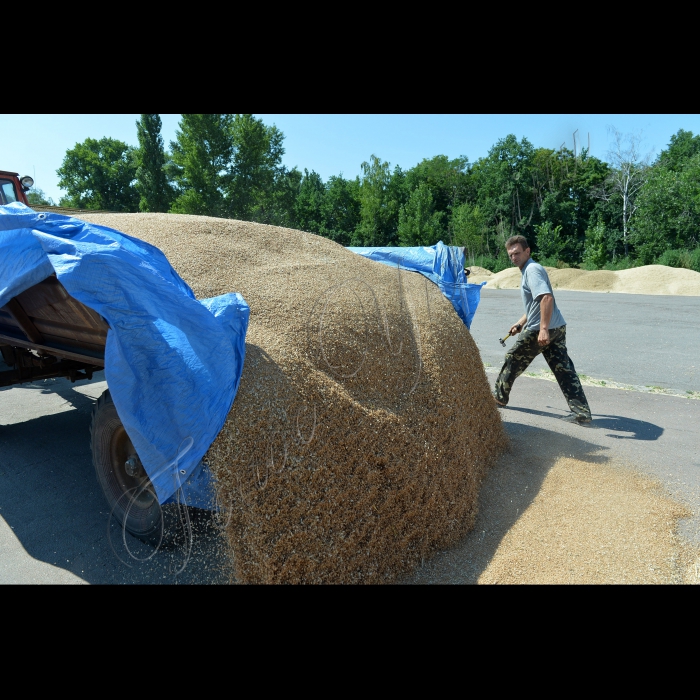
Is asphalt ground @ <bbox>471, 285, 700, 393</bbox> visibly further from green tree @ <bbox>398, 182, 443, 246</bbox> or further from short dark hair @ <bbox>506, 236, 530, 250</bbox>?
green tree @ <bbox>398, 182, 443, 246</bbox>

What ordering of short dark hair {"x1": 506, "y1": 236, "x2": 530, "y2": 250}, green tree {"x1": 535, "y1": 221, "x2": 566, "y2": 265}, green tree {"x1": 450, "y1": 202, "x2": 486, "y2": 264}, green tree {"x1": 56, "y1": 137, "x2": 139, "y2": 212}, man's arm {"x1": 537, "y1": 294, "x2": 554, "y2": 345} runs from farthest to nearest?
green tree {"x1": 56, "y1": 137, "x2": 139, "y2": 212} < green tree {"x1": 535, "y1": 221, "x2": 566, "y2": 265} < green tree {"x1": 450, "y1": 202, "x2": 486, "y2": 264} < short dark hair {"x1": 506, "y1": 236, "x2": 530, "y2": 250} < man's arm {"x1": 537, "y1": 294, "x2": 554, "y2": 345}

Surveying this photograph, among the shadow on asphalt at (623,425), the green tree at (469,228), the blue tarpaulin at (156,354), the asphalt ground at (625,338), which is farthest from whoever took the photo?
the green tree at (469,228)

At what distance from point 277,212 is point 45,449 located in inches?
1024

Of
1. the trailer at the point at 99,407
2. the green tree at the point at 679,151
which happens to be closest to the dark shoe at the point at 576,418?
the trailer at the point at 99,407

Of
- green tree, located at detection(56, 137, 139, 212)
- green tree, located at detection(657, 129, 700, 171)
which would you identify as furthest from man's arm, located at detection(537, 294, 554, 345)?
green tree, located at detection(56, 137, 139, 212)

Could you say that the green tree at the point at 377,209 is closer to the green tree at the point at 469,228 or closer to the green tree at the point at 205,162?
the green tree at the point at 469,228

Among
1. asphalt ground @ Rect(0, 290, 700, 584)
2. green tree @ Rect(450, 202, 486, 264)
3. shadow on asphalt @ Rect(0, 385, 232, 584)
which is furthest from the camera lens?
green tree @ Rect(450, 202, 486, 264)

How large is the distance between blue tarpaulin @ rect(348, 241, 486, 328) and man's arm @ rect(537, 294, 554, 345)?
1.98 ft

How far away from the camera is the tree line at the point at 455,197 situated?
27578mm

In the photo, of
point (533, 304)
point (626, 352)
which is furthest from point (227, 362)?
point (626, 352)

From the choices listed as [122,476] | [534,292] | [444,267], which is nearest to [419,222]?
[534,292]

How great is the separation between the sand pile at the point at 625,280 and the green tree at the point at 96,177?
100ft

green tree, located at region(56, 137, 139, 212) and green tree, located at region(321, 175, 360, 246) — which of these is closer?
green tree, located at region(321, 175, 360, 246)

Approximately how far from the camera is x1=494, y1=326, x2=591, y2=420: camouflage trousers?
5.25m
